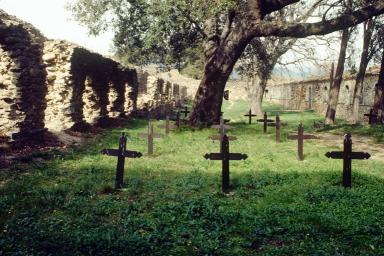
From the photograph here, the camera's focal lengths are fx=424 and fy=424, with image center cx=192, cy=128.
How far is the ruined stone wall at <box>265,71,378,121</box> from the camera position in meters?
32.5

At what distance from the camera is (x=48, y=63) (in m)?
17.3

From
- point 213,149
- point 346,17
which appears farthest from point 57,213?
point 346,17

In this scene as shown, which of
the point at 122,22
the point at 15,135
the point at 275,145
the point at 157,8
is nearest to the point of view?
the point at 15,135

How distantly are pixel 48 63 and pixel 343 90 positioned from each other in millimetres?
26945

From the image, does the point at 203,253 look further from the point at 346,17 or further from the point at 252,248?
the point at 346,17

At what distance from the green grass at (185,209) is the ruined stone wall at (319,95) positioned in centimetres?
2218

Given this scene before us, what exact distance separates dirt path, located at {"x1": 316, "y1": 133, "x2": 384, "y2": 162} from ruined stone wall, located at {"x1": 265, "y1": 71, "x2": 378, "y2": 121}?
41.5 ft

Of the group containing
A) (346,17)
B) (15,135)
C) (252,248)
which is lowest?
(252,248)

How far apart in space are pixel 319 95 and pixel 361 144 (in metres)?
26.3

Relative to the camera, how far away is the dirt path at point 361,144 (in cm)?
1534

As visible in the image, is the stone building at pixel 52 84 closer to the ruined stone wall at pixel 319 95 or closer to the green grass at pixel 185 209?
the green grass at pixel 185 209

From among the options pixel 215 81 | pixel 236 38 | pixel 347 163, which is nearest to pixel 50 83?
pixel 215 81

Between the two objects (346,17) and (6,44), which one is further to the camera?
(346,17)

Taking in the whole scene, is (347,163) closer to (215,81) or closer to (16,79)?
(16,79)
